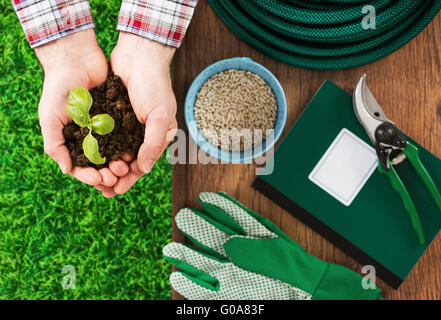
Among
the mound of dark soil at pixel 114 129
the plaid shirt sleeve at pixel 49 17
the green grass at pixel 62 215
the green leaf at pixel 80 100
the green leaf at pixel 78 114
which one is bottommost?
the green grass at pixel 62 215

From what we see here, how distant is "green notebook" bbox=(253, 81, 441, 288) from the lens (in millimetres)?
801

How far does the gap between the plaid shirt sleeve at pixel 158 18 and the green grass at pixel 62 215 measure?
0.61 m

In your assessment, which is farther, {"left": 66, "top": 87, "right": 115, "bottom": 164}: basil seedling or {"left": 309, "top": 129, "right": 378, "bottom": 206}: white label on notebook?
{"left": 309, "top": 129, "right": 378, "bottom": 206}: white label on notebook

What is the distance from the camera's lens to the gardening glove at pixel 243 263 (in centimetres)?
83

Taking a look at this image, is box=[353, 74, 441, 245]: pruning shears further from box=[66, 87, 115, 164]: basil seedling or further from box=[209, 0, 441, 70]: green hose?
box=[66, 87, 115, 164]: basil seedling

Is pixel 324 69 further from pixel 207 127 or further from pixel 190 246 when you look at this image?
pixel 190 246

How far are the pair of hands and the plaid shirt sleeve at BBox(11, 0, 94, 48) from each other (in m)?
0.02

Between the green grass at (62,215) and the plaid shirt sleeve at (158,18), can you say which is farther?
the green grass at (62,215)

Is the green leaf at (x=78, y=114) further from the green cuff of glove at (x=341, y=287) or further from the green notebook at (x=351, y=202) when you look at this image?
the green cuff of glove at (x=341, y=287)

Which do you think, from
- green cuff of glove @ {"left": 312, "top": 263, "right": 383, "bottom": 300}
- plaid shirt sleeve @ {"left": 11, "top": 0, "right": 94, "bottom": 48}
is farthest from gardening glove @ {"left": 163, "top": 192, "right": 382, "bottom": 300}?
plaid shirt sleeve @ {"left": 11, "top": 0, "right": 94, "bottom": 48}

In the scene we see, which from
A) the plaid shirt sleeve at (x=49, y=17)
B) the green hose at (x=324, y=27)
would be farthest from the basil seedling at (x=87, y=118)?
the green hose at (x=324, y=27)

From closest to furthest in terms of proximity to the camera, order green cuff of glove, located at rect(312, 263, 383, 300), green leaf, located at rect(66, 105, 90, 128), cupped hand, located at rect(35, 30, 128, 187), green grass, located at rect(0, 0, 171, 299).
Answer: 1. green leaf, located at rect(66, 105, 90, 128)
2. cupped hand, located at rect(35, 30, 128, 187)
3. green cuff of glove, located at rect(312, 263, 383, 300)
4. green grass, located at rect(0, 0, 171, 299)

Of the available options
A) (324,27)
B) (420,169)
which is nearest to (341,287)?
(420,169)

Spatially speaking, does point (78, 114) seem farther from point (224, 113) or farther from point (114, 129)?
point (224, 113)
